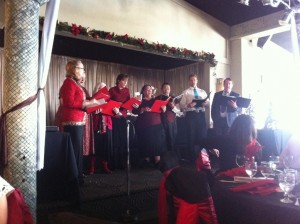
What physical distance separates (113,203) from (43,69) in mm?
1494

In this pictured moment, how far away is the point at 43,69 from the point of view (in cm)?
273

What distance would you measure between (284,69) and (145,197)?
6.52m

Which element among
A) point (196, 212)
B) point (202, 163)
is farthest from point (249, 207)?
point (202, 163)

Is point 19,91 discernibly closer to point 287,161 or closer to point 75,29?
point 287,161

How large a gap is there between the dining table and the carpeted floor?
1.13m

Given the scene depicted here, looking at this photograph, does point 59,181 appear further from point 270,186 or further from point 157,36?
point 157,36

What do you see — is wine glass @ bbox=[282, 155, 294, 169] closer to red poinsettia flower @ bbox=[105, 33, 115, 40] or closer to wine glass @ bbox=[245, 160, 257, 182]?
wine glass @ bbox=[245, 160, 257, 182]

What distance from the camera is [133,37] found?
539cm

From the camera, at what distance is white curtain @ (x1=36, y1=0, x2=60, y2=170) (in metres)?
2.67

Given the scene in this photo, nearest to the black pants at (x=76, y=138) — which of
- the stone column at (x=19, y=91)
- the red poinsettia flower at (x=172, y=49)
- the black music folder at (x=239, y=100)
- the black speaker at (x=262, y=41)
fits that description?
the stone column at (x=19, y=91)

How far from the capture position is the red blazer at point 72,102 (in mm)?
3379

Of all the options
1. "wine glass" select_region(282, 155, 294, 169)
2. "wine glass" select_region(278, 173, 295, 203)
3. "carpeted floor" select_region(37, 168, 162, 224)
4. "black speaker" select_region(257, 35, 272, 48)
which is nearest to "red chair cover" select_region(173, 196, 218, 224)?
"wine glass" select_region(278, 173, 295, 203)

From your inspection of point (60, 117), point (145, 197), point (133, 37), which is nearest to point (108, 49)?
point (133, 37)

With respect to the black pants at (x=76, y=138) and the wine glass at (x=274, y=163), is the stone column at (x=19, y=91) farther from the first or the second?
the wine glass at (x=274, y=163)
